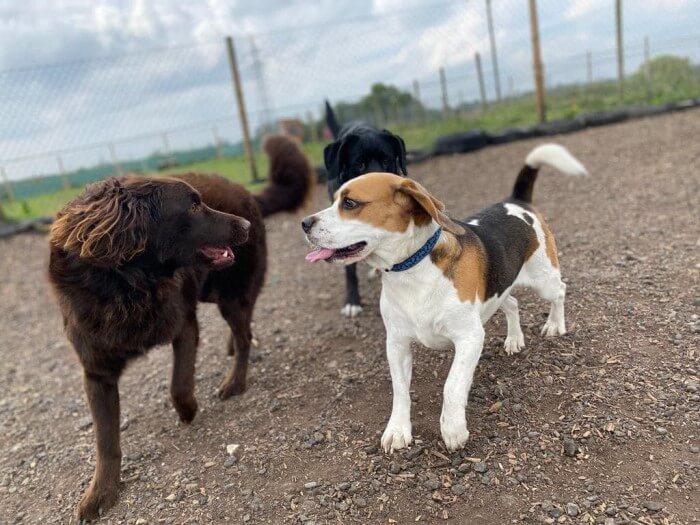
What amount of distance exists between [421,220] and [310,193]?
2.50 meters

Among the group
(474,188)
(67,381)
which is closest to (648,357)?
(67,381)

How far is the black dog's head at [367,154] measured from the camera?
458cm

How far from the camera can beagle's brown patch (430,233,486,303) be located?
106 inches

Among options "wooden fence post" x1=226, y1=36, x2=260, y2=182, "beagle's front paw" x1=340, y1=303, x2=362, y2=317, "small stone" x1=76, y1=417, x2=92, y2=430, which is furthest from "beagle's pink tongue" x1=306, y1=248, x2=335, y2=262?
"wooden fence post" x1=226, y1=36, x2=260, y2=182

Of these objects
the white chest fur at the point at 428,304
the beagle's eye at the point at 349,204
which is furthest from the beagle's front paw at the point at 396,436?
the beagle's eye at the point at 349,204

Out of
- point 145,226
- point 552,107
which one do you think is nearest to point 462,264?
point 145,226

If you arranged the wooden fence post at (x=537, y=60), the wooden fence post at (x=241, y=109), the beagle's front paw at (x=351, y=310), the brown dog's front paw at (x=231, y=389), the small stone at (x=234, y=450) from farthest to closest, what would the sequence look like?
the wooden fence post at (x=537, y=60)
the wooden fence post at (x=241, y=109)
the beagle's front paw at (x=351, y=310)
the brown dog's front paw at (x=231, y=389)
the small stone at (x=234, y=450)

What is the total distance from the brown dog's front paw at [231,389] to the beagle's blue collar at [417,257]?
1.92 metres

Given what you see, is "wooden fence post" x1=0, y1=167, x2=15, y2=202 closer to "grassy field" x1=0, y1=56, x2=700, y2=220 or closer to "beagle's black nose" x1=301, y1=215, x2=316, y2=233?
"grassy field" x1=0, y1=56, x2=700, y2=220

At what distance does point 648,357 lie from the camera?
3195 millimetres

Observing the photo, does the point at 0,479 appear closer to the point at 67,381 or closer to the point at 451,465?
the point at 67,381

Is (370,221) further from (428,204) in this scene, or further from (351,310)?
(351,310)

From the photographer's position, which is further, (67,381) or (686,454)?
(67,381)

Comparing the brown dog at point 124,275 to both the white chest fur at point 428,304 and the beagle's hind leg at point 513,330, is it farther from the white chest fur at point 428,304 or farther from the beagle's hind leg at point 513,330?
the beagle's hind leg at point 513,330
